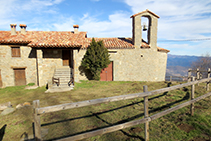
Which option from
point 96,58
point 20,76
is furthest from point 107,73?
point 20,76

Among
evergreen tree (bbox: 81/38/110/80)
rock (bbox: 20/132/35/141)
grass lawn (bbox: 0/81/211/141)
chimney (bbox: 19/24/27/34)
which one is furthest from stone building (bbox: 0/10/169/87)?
rock (bbox: 20/132/35/141)

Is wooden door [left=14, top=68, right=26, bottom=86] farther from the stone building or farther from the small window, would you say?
the small window

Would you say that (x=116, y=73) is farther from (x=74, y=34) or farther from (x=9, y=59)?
(x=9, y=59)

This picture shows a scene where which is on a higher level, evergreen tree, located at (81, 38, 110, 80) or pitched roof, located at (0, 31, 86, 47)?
pitched roof, located at (0, 31, 86, 47)

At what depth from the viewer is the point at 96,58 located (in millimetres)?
13883

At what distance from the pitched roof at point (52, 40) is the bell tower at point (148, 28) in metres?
0.72

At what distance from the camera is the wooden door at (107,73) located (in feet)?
50.7

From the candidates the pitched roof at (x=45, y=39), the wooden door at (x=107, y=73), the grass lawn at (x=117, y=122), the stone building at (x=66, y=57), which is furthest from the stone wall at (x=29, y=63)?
the grass lawn at (x=117, y=122)

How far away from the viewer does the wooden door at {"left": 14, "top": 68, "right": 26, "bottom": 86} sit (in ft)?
45.0

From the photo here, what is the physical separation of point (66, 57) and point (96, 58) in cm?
383

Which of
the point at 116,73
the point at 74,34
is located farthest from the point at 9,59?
the point at 116,73

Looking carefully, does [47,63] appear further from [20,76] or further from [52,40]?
[20,76]

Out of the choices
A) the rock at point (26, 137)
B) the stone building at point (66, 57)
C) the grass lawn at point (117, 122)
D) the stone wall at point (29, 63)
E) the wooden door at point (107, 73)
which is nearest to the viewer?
the grass lawn at point (117, 122)

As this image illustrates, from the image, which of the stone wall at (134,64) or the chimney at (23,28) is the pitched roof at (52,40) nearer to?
the chimney at (23,28)
